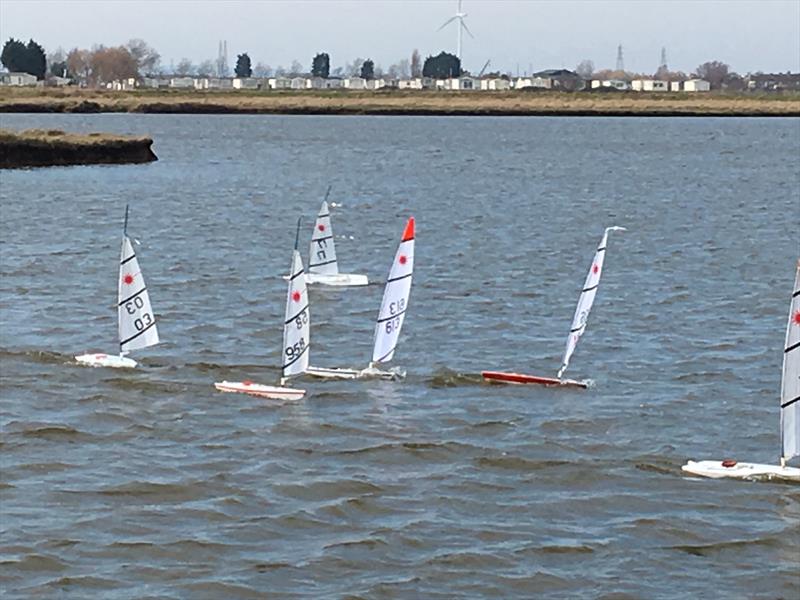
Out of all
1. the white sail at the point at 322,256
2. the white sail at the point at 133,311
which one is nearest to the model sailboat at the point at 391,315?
the white sail at the point at 133,311

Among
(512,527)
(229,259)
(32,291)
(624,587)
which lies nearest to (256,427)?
(512,527)

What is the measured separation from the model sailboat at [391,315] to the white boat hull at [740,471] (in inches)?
306

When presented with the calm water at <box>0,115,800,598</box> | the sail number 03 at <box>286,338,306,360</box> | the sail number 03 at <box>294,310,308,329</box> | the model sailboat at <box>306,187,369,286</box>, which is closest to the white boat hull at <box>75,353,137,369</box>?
the calm water at <box>0,115,800,598</box>

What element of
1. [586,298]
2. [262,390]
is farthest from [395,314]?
[586,298]

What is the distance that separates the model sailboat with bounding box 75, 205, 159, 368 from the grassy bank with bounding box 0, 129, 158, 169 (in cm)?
6161

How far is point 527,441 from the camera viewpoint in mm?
26156

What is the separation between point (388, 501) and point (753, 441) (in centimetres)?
704

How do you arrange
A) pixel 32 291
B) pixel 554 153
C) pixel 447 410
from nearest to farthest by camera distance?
pixel 447 410
pixel 32 291
pixel 554 153

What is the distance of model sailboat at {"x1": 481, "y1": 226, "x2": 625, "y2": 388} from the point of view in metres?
29.9

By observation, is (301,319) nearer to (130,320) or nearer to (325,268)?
(130,320)

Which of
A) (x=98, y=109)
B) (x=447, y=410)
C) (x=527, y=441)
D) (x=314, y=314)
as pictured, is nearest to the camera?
(x=527, y=441)

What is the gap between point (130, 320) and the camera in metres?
32.1

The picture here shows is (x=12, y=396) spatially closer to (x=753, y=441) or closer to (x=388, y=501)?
(x=388, y=501)

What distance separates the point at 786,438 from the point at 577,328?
7320mm
